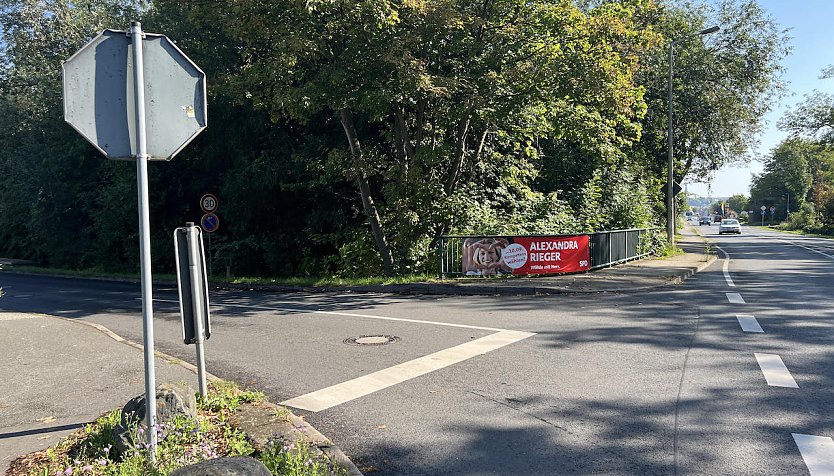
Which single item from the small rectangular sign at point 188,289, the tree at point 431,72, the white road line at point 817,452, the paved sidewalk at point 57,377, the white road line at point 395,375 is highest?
the tree at point 431,72

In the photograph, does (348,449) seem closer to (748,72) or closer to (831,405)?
(831,405)

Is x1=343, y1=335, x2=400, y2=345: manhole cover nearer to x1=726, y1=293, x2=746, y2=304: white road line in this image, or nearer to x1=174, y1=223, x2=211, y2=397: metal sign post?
x1=174, y1=223, x2=211, y2=397: metal sign post

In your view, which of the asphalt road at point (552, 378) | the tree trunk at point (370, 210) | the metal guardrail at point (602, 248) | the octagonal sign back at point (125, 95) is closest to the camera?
the octagonal sign back at point (125, 95)

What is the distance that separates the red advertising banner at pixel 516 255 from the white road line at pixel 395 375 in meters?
7.89

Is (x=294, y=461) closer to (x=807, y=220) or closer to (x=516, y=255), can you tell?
(x=516, y=255)

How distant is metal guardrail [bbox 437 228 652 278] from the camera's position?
1698 cm

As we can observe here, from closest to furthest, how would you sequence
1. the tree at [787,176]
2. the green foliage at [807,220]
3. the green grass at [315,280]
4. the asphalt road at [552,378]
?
1. the asphalt road at [552,378]
2. the green grass at [315,280]
3. the green foliage at [807,220]
4. the tree at [787,176]

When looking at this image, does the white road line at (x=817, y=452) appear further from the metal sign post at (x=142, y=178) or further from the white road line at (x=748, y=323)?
the white road line at (x=748, y=323)

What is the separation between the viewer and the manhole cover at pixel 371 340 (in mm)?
8422

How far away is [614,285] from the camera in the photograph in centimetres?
1459

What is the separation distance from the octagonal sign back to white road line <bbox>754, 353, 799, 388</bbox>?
19.8ft

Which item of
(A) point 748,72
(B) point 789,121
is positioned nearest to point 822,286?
(A) point 748,72

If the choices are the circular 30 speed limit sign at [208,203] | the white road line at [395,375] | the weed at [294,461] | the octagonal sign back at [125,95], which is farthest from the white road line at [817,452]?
the circular 30 speed limit sign at [208,203]

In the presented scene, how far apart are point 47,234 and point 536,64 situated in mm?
27262
